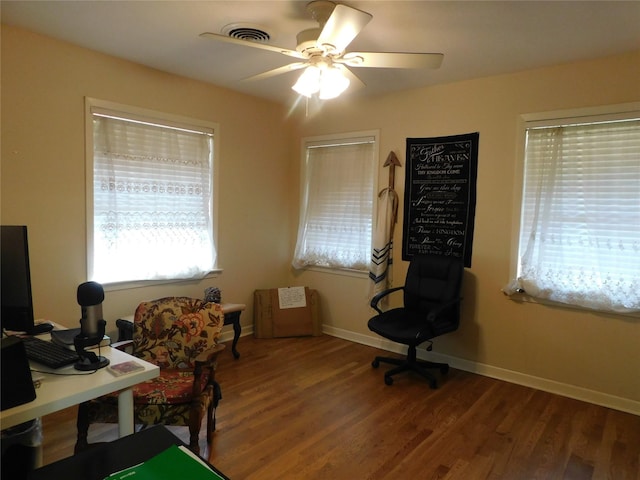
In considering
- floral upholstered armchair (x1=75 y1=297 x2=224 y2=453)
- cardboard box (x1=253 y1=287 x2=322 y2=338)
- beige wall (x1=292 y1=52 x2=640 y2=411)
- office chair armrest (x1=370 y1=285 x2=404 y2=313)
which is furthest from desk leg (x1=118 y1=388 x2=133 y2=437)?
beige wall (x1=292 y1=52 x2=640 y2=411)

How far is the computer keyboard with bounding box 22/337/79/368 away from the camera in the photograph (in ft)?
5.38

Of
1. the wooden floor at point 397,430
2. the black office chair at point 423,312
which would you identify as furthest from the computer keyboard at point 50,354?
the black office chair at point 423,312

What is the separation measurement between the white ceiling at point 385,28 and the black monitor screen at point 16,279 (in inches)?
61.3

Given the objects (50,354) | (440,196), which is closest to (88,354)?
(50,354)

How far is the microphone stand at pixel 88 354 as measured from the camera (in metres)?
1.64

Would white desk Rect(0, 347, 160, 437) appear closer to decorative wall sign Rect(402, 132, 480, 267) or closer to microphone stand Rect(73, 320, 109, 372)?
microphone stand Rect(73, 320, 109, 372)

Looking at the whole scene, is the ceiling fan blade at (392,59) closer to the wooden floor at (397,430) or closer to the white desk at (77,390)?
the white desk at (77,390)

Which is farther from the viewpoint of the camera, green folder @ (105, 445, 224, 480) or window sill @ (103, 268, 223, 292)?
window sill @ (103, 268, 223, 292)

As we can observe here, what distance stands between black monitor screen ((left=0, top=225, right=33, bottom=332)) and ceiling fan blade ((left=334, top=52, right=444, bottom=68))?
185 centimetres

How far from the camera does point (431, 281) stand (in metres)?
3.54

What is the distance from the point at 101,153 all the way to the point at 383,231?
2504 mm

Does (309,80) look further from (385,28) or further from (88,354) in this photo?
(88,354)

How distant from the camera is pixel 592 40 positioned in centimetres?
267

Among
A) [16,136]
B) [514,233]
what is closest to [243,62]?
[16,136]
